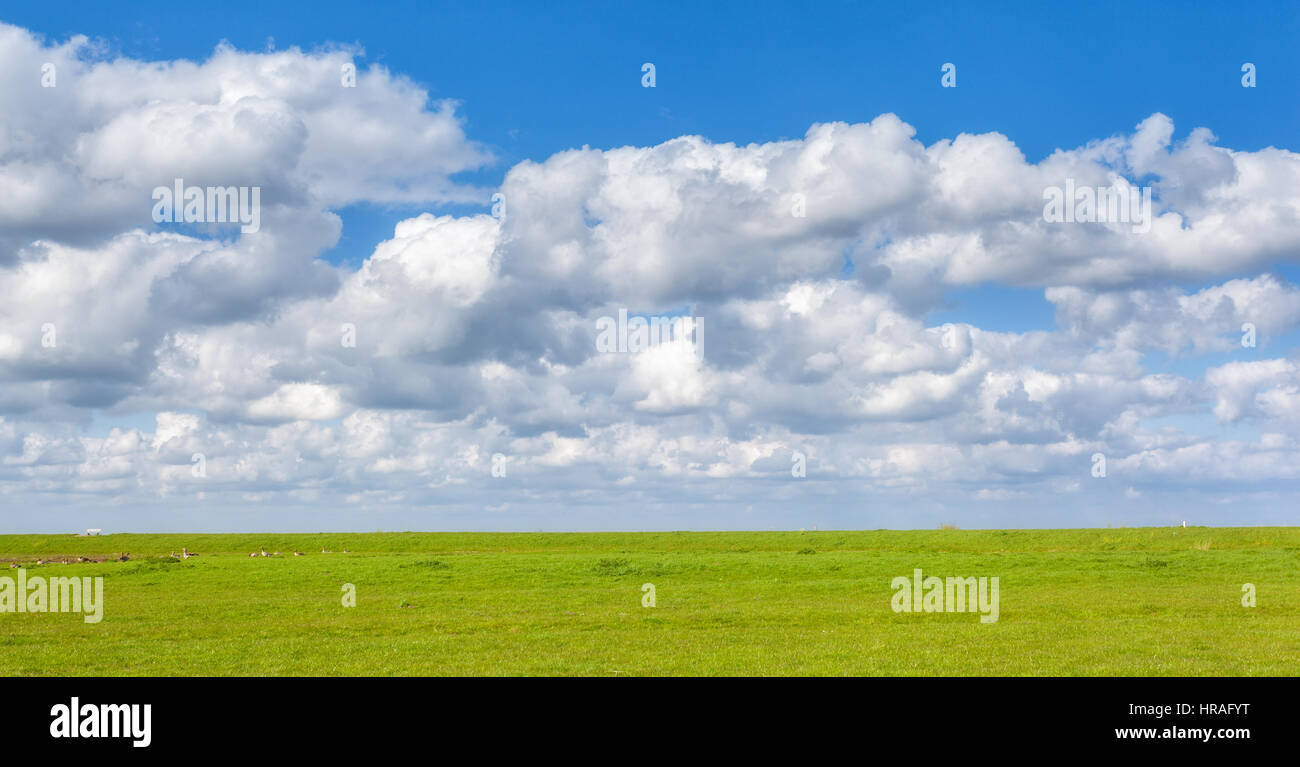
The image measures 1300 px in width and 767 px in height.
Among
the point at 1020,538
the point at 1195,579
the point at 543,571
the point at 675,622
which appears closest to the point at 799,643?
the point at 675,622

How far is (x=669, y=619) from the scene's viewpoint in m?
36.8

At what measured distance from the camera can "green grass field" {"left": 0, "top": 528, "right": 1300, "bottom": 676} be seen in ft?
85.3

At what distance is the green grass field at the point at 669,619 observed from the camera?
26.0 m

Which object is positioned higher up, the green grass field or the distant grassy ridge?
the green grass field

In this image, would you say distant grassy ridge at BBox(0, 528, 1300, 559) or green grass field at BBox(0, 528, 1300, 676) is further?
distant grassy ridge at BBox(0, 528, 1300, 559)

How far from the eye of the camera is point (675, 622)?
119 feet

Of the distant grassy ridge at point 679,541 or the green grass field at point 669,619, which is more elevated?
the green grass field at point 669,619

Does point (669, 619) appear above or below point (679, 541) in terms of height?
above

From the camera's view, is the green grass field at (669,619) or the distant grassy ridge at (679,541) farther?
the distant grassy ridge at (679,541)

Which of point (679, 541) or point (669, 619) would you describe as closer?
point (669, 619)
